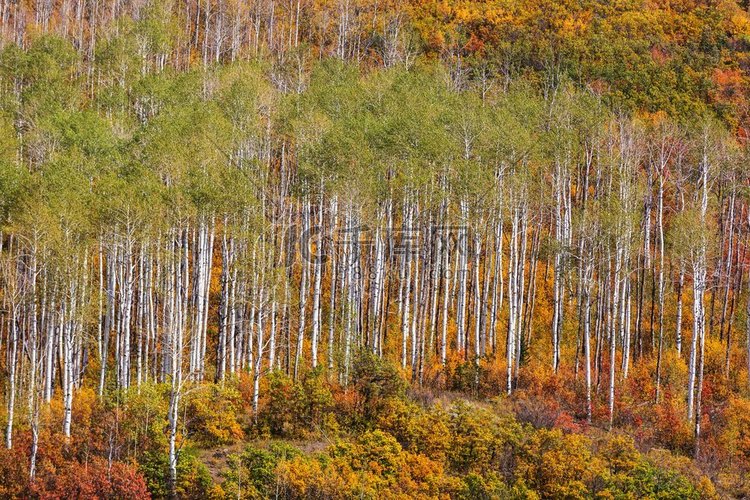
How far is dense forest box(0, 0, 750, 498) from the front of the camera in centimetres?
2580

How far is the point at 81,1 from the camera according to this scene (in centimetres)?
7462

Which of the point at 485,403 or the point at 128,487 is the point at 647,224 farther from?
the point at 128,487

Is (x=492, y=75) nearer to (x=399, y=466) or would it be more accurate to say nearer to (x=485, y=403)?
(x=485, y=403)

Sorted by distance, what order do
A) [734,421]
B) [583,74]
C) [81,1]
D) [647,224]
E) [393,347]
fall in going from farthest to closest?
[81,1] → [583,74] → [647,224] → [393,347] → [734,421]

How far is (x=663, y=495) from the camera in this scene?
81.8 ft

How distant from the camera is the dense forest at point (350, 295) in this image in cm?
2580

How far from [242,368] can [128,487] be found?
9.99 meters

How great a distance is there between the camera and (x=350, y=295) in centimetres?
3272

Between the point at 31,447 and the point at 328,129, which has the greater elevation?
the point at 328,129

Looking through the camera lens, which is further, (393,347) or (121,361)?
(393,347)

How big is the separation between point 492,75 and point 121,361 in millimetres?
41317

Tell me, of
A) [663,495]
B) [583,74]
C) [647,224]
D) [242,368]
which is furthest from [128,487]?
[583,74]

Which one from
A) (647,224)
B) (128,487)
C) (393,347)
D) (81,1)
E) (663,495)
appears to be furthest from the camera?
(81,1)

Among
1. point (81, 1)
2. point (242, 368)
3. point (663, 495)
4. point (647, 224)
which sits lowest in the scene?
point (663, 495)
